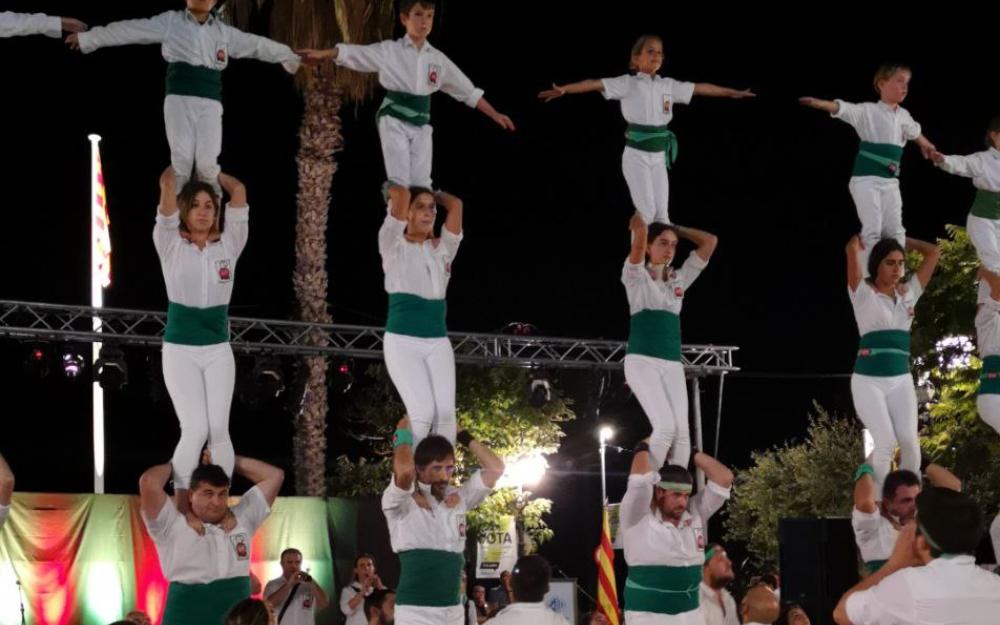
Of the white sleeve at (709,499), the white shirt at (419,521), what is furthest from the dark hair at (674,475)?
the white shirt at (419,521)

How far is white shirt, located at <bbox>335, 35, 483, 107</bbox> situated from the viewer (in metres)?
9.24

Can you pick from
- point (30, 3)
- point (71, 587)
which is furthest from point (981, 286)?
point (30, 3)

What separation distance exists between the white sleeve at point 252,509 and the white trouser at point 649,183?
11.8 ft

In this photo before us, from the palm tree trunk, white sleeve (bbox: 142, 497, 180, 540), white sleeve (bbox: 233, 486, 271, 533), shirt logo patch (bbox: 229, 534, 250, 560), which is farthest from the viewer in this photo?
the palm tree trunk

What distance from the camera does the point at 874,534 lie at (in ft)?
31.6

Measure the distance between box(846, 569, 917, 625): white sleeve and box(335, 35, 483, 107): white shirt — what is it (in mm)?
5160

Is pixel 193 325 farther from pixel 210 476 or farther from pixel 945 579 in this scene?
pixel 945 579

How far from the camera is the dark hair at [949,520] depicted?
5059 mm

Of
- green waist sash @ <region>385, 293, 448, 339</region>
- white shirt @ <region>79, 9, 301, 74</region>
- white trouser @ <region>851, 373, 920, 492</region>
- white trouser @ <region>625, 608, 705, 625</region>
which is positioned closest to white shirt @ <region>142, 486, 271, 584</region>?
green waist sash @ <region>385, 293, 448, 339</region>

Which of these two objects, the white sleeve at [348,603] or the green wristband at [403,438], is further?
the white sleeve at [348,603]

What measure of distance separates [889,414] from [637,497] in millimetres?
2376

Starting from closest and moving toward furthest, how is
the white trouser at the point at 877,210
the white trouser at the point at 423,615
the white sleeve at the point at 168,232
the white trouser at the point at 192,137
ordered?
the white trouser at the point at 423,615, the white sleeve at the point at 168,232, the white trouser at the point at 192,137, the white trouser at the point at 877,210

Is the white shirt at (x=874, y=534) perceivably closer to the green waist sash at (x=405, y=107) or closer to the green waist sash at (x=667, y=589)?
the green waist sash at (x=667, y=589)

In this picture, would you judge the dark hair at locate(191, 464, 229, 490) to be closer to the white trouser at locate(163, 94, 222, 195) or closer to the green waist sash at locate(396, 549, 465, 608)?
the green waist sash at locate(396, 549, 465, 608)
